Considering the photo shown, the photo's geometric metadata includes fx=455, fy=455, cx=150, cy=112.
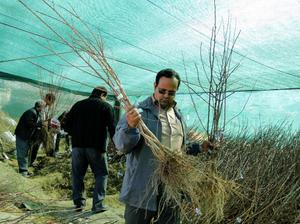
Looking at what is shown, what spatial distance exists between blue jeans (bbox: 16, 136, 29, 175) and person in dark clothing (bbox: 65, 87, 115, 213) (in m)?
2.01

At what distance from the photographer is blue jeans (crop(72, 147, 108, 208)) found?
4059 mm

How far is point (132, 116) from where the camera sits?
1864 millimetres

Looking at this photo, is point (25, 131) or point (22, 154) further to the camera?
point (25, 131)

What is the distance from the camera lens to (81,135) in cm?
406

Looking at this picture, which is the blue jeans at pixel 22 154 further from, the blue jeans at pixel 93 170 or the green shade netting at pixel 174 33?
the blue jeans at pixel 93 170

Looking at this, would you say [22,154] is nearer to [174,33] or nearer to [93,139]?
[93,139]

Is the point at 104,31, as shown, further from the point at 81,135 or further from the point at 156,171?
the point at 156,171

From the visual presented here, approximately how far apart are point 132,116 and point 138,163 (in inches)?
10.2

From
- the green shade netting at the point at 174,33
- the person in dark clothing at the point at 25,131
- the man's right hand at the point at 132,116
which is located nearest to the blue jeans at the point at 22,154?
the person in dark clothing at the point at 25,131

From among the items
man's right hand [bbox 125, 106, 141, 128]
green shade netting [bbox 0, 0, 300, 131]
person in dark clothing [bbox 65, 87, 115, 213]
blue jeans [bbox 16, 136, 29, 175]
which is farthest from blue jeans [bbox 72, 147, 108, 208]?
man's right hand [bbox 125, 106, 141, 128]

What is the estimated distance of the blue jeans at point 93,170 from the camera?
406 cm

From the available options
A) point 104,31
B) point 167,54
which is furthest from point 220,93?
point 167,54

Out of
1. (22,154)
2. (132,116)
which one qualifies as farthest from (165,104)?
(22,154)

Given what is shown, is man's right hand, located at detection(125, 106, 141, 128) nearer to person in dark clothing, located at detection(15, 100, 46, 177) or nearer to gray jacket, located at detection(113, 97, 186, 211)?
gray jacket, located at detection(113, 97, 186, 211)
